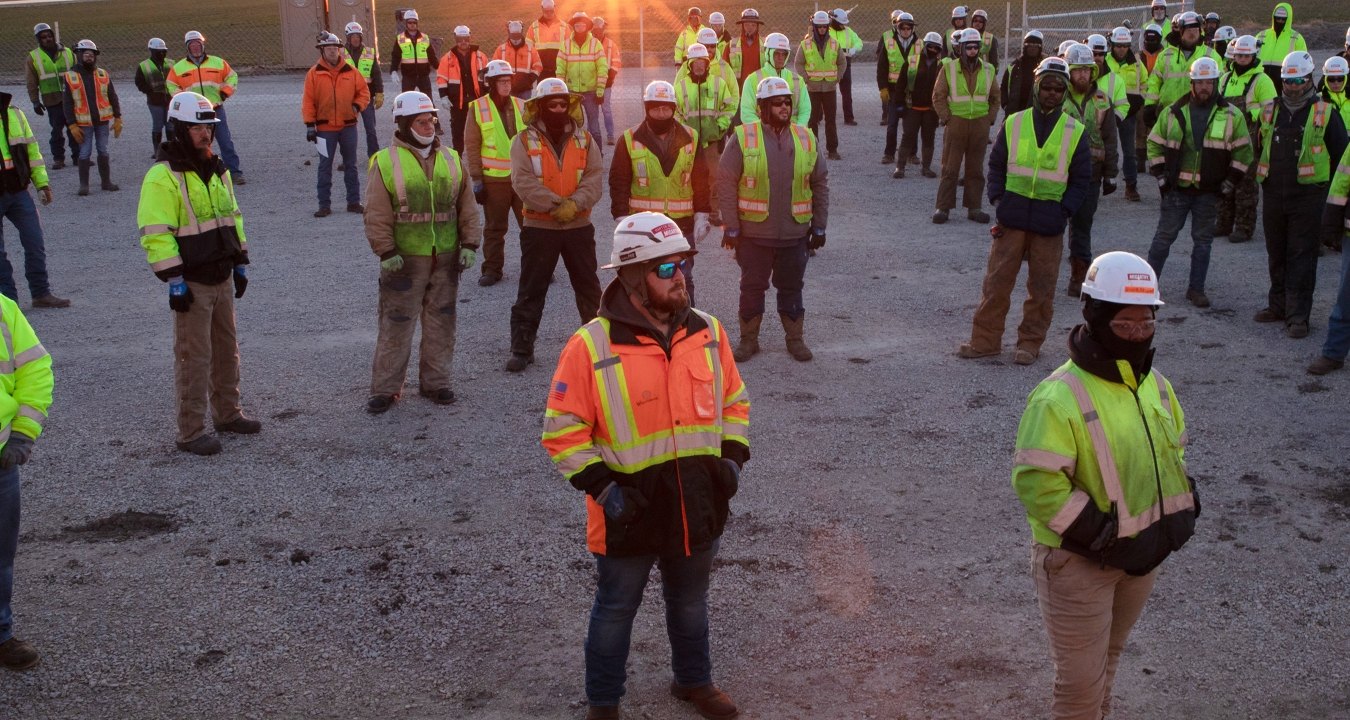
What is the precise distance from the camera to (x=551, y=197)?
948 cm

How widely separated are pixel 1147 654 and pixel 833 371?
4.40 metres

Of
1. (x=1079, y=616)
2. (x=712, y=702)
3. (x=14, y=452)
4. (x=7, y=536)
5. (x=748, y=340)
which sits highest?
(x=14, y=452)

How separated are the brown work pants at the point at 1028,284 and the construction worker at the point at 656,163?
225 centimetres

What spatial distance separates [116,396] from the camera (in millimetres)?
9375

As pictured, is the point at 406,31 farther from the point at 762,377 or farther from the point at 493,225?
the point at 762,377

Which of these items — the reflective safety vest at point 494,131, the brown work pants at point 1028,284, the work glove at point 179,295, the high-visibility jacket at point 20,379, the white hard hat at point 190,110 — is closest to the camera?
the high-visibility jacket at point 20,379

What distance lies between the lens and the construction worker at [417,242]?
8688 millimetres

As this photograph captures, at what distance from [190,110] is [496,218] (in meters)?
4.33

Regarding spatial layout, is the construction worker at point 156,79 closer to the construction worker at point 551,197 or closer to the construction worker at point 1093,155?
the construction worker at point 551,197

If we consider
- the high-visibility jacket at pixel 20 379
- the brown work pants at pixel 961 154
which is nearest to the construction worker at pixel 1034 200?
the brown work pants at pixel 961 154

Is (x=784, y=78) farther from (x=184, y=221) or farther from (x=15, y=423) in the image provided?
(x=15, y=423)

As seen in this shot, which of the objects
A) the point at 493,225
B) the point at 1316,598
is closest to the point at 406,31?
the point at 493,225

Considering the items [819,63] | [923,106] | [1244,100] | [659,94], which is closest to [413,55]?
[819,63]

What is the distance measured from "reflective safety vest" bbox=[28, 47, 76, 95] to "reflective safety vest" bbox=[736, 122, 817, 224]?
1204 cm
